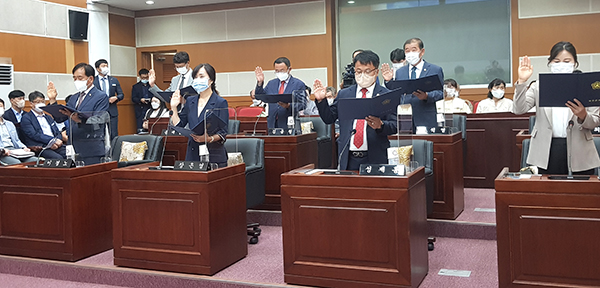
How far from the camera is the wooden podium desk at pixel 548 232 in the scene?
2.66m

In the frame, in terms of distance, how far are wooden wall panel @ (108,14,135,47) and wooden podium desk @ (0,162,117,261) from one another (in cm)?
738

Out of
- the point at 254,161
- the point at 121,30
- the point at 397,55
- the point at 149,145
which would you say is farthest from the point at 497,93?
the point at 121,30

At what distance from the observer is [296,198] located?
10.3 feet

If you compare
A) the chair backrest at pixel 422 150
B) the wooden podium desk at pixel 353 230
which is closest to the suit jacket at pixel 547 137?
the wooden podium desk at pixel 353 230

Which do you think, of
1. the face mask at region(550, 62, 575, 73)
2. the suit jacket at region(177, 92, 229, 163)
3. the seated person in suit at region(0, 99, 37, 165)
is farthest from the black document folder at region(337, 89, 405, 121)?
the seated person in suit at region(0, 99, 37, 165)

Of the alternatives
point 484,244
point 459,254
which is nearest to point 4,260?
point 459,254

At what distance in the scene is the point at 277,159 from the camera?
5043 mm

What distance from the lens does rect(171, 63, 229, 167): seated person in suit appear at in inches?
147

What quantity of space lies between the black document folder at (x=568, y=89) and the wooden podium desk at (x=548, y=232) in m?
0.39

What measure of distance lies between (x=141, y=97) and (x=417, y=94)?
24.8 feet

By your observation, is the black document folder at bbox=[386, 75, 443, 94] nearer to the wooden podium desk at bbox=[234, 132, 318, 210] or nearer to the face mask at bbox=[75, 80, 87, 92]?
the wooden podium desk at bbox=[234, 132, 318, 210]

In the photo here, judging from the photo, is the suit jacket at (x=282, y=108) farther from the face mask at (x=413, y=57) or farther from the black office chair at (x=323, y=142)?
the face mask at (x=413, y=57)

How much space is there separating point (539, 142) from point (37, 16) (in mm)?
8728

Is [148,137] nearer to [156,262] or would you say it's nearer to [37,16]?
[156,262]
